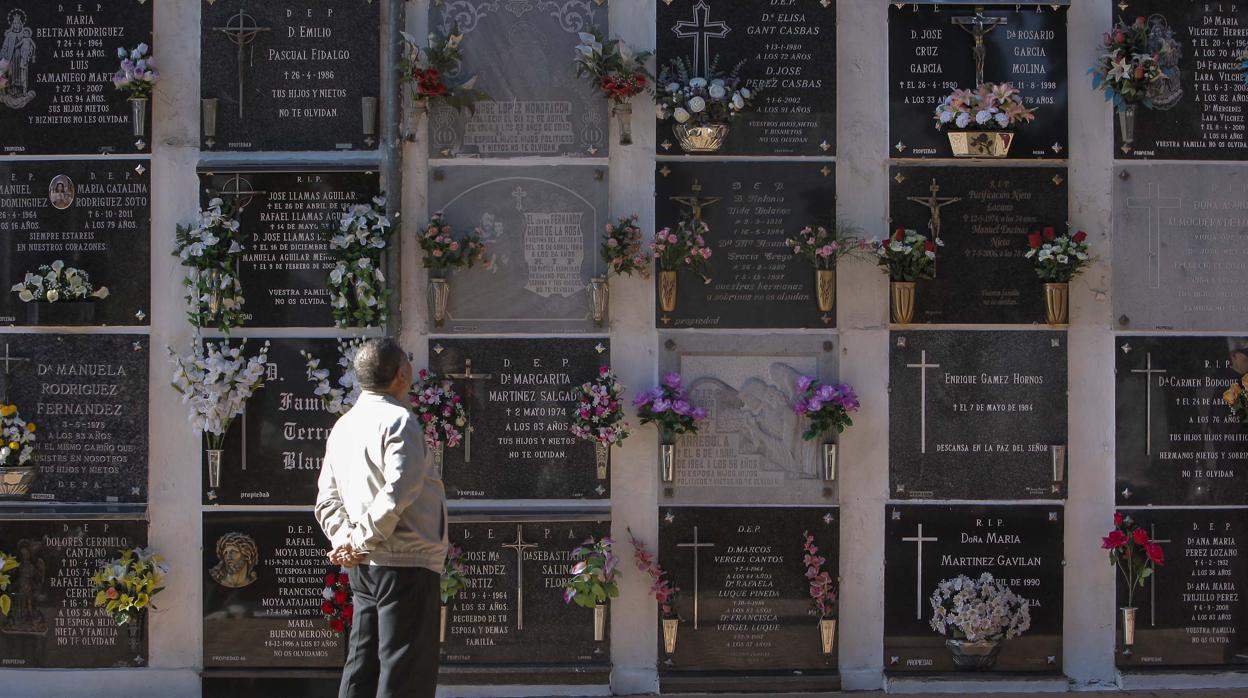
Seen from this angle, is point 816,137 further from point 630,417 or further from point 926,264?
point 630,417

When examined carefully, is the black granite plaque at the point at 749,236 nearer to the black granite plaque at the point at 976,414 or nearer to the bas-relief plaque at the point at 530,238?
the bas-relief plaque at the point at 530,238

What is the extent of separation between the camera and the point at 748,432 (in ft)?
20.8

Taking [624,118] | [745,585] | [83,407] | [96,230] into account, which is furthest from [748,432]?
[96,230]

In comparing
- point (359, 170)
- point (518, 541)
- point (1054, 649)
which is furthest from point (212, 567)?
Answer: point (1054, 649)

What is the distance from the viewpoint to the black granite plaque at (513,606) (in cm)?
629

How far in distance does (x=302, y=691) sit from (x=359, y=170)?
297 centimetres

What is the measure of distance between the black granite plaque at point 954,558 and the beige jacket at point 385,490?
2929mm

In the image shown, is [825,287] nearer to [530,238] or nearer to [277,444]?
[530,238]

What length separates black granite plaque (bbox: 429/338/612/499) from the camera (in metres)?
6.32

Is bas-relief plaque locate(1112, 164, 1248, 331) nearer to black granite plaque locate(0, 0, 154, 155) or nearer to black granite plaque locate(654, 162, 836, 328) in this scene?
black granite plaque locate(654, 162, 836, 328)

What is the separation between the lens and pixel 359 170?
20.5 feet

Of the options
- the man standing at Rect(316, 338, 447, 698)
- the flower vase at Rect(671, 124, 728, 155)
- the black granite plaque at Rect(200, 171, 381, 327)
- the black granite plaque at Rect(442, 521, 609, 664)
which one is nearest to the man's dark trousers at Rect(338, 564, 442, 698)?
the man standing at Rect(316, 338, 447, 698)

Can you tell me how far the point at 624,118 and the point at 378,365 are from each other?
2.40 m

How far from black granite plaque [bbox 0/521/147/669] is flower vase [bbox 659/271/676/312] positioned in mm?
3245
